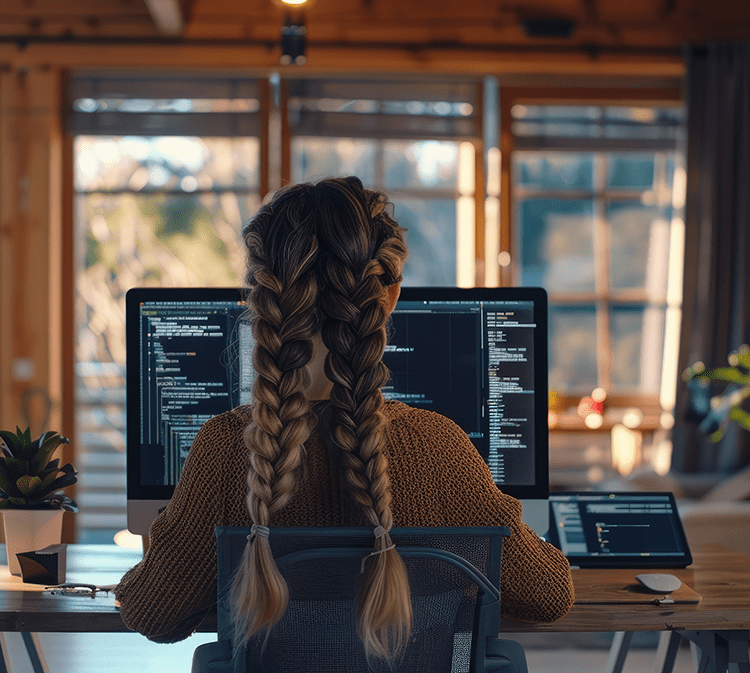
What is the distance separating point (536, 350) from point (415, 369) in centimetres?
21

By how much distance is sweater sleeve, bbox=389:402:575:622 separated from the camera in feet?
2.62

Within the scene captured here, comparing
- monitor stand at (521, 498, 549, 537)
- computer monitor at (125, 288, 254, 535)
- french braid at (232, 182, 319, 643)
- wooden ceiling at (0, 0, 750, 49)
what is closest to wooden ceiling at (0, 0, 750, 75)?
wooden ceiling at (0, 0, 750, 49)

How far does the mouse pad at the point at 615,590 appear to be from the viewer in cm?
105

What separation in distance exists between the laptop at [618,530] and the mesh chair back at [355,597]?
59 centimetres

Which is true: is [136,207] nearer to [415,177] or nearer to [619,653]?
[415,177]

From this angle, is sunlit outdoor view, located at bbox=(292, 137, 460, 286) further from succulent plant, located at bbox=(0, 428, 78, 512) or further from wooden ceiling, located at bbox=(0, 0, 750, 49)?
succulent plant, located at bbox=(0, 428, 78, 512)

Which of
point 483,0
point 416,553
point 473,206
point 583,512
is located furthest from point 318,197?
point 483,0

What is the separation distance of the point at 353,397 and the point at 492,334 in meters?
0.48

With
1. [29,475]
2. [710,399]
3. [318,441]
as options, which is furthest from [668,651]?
[710,399]

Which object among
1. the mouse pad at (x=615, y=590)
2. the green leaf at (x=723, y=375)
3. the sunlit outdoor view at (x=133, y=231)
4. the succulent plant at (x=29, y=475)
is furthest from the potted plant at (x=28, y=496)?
the sunlit outdoor view at (x=133, y=231)

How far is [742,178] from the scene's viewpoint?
346 cm

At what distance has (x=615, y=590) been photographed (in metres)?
1.10

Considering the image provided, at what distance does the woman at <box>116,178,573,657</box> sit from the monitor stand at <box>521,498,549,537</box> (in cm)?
33

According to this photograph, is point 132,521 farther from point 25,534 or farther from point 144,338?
point 144,338
